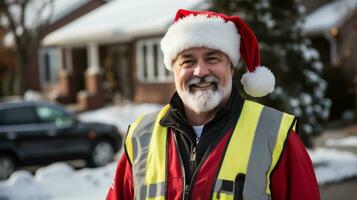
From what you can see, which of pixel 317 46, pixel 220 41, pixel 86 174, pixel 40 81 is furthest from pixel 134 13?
pixel 220 41

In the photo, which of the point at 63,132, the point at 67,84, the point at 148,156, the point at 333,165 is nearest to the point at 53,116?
the point at 63,132

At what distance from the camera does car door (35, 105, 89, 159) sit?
10.2 m

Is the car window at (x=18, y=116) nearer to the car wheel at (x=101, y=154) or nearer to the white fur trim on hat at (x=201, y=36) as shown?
the car wheel at (x=101, y=154)

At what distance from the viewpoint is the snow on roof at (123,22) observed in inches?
724

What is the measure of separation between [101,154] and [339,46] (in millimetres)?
9993

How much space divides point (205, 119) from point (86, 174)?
6148 millimetres

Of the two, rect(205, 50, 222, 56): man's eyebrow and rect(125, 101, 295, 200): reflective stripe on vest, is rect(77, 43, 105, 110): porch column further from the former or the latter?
rect(205, 50, 222, 56): man's eyebrow

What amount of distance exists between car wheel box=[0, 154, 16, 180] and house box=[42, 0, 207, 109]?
29.0 ft

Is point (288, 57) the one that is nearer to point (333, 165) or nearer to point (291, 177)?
point (333, 165)

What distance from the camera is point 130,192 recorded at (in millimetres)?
2750

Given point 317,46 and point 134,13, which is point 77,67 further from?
point 317,46

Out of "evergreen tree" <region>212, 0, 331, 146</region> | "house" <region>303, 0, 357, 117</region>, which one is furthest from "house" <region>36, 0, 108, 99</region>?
"evergreen tree" <region>212, 0, 331, 146</region>

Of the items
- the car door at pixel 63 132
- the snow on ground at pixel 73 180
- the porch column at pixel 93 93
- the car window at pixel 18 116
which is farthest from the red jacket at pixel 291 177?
the porch column at pixel 93 93

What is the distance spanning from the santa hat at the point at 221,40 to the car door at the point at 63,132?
25.4 ft
